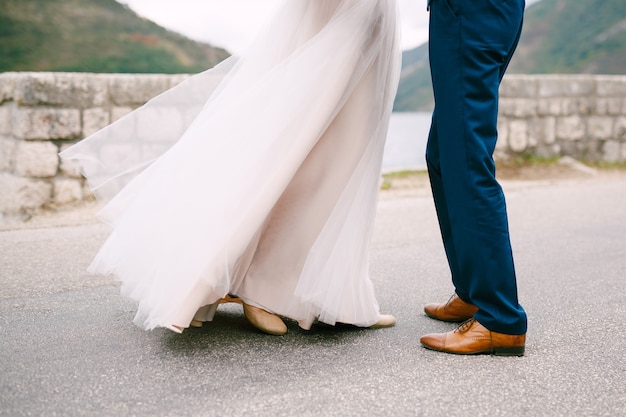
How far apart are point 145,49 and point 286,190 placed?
28153 mm

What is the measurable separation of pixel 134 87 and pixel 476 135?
15.2 feet

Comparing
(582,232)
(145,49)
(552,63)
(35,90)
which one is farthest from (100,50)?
(552,63)

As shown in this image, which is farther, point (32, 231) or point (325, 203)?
point (32, 231)

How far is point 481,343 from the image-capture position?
2.09 m

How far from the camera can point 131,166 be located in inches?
94.3

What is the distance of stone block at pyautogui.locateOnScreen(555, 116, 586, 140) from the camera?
8.70m

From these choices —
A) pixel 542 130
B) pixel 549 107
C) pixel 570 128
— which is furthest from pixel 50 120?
pixel 570 128

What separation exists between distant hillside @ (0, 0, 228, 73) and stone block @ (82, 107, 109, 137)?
1673 centimetres

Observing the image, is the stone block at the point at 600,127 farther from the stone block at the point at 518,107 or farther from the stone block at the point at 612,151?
the stone block at the point at 518,107

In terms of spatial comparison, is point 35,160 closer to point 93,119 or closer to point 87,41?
point 93,119

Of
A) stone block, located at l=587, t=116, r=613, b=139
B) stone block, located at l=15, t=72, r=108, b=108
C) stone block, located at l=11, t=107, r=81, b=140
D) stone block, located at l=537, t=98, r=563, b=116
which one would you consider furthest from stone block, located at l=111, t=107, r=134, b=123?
stone block, located at l=587, t=116, r=613, b=139

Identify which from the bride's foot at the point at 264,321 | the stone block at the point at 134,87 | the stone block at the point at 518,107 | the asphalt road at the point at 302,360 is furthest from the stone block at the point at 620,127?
the bride's foot at the point at 264,321

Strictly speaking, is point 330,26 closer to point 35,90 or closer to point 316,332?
point 316,332

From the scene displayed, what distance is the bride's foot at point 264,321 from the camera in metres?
2.22
